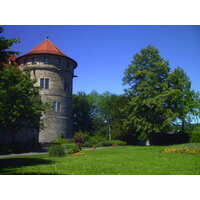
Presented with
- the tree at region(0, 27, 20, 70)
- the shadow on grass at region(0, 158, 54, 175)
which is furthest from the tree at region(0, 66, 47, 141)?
the tree at region(0, 27, 20, 70)

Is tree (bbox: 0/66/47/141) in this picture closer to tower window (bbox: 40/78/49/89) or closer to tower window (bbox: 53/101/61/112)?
tower window (bbox: 40/78/49/89)

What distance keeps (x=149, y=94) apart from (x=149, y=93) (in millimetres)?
149

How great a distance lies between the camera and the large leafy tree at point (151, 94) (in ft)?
87.0

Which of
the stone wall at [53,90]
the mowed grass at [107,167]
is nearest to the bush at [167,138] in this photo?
the stone wall at [53,90]

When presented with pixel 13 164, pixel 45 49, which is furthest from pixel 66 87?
pixel 13 164

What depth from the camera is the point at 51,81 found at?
31391mm

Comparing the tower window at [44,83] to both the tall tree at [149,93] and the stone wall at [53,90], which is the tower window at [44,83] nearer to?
the stone wall at [53,90]

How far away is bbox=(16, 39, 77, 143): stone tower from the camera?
1196 inches

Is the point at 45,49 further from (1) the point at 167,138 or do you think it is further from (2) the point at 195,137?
(2) the point at 195,137

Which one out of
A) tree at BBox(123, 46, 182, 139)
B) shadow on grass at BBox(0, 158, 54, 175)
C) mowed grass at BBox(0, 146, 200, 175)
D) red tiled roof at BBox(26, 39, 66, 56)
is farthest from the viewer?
red tiled roof at BBox(26, 39, 66, 56)
